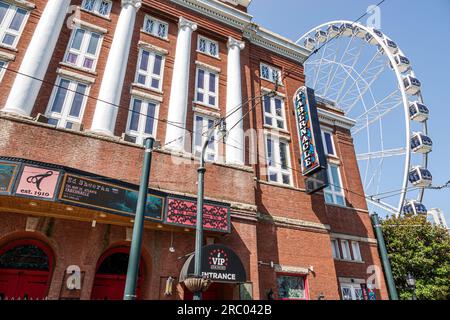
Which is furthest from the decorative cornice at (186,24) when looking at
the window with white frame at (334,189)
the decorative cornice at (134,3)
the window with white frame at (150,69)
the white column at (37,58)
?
the window with white frame at (334,189)

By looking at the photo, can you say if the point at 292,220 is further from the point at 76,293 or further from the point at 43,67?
the point at 43,67

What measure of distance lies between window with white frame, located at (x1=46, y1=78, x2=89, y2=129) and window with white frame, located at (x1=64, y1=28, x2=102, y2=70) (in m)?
1.41

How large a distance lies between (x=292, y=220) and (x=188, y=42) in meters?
13.7

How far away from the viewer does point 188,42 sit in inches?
779

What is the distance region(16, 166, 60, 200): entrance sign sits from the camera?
989 cm

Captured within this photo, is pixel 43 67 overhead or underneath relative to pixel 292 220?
overhead

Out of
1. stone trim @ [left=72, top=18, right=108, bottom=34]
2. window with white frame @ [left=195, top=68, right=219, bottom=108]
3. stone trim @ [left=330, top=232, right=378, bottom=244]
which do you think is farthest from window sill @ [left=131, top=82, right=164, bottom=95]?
stone trim @ [left=330, top=232, right=378, bottom=244]

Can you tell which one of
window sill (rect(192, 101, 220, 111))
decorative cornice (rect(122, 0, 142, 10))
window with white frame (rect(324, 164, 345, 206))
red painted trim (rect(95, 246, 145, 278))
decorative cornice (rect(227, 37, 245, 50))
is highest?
decorative cornice (rect(122, 0, 142, 10))

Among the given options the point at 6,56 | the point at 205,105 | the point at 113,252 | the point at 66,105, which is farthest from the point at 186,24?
the point at 113,252

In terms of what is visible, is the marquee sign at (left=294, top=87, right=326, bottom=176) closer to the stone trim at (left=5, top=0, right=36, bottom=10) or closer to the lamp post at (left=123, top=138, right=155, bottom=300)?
the lamp post at (left=123, top=138, right=155, bottom=300)

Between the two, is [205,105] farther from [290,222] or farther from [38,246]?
[38,246]

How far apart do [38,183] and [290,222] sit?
12885mm
